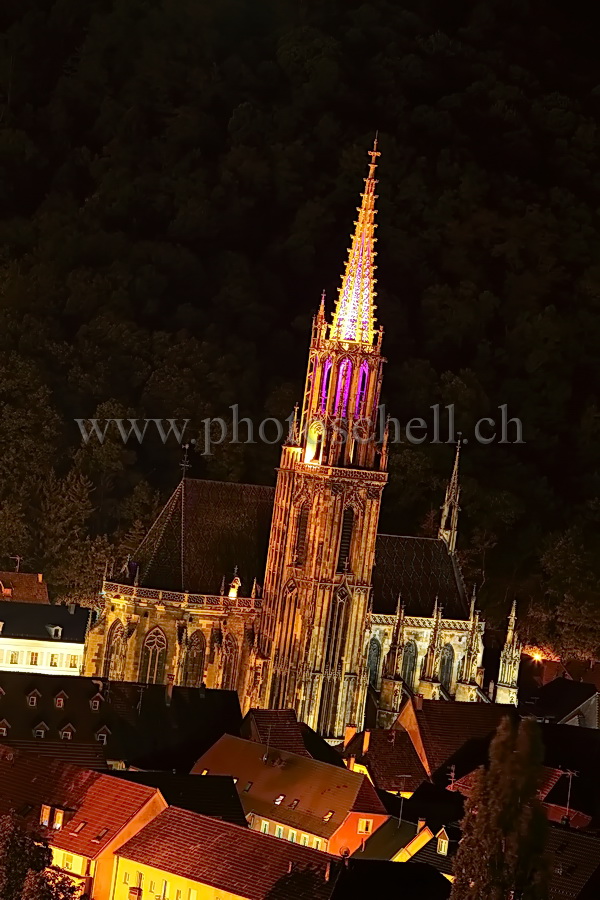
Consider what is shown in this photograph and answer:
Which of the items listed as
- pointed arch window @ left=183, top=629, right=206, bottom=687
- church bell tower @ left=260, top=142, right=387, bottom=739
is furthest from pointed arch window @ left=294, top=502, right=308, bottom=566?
pointed arch window @ left=183, top=629, right=206, bottom=687

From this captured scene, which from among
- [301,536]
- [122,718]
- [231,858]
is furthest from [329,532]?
[231,858]

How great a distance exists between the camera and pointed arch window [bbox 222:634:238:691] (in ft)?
317

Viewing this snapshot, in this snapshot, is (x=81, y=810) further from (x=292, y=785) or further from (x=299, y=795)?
(x=292, y=785)

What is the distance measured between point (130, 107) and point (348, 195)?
17600 millimetres

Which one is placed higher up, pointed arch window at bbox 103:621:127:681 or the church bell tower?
the church bell tower

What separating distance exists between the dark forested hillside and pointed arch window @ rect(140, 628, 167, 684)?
19201 millimetres

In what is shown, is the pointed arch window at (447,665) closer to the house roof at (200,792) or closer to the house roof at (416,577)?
the house roof at (416,577)

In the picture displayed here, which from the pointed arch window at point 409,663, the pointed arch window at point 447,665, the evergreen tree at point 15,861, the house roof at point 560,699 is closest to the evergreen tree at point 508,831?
the evergreen tree at point 15,861

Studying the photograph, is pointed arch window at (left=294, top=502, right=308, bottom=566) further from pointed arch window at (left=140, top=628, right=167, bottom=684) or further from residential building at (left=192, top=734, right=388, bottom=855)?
residential building at (left=192, top=734, right=388, bottom=855)

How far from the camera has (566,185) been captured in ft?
562

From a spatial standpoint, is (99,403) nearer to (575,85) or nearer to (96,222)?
(96,222)

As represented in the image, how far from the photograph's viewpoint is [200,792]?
72250 millimetres

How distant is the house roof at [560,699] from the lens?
10281 centimetres

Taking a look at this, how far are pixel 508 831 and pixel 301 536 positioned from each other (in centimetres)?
3692
